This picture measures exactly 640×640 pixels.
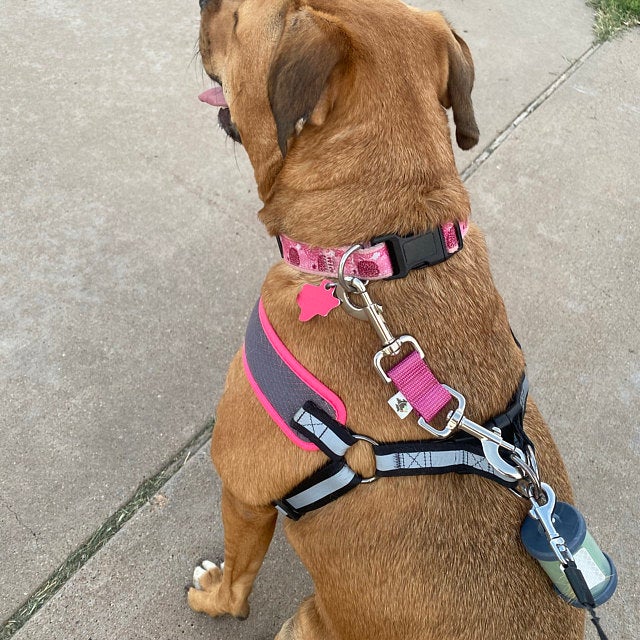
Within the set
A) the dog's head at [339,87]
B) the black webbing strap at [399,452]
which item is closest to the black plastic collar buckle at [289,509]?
the black webbing strap at [399,452]

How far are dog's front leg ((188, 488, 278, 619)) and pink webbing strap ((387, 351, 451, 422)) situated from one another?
2.08 feet

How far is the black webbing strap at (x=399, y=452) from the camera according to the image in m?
1.47

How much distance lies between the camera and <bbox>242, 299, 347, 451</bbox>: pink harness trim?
1.50m

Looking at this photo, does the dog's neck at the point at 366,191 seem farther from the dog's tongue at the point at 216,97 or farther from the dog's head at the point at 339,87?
the dog's tongue at the point at 216,97

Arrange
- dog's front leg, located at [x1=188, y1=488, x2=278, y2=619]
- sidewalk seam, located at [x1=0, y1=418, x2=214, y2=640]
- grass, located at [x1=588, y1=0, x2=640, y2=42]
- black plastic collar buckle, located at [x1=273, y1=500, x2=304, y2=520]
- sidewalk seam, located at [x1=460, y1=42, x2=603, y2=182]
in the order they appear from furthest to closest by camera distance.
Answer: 1. grass, located at [x1=588, y1=0, x2=640, y2=42]
2. sidewalk seam, located at [x1=460, y1=42, x2=603, y2=182]
3. sidewalk seam, located at [x1=0, y1=418, x2=214, y2=640]
4. dog's front leg, located at [x1=188, y1=488, x2=278, y2=619]
5. black plastic collar buckle, located at [x1=273, y1=500, x2=304, y2=520]

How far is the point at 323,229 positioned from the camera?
5.09ft

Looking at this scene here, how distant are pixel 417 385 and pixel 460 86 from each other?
0.96m

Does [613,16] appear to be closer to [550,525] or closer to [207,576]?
[550,525]

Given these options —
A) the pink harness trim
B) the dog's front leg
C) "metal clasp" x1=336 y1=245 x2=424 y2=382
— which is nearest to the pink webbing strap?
"metal clasp" x1=336 y1=245 x2=424 y2=382

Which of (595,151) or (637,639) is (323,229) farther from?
(595,151)

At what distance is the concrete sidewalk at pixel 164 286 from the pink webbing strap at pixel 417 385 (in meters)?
1.33

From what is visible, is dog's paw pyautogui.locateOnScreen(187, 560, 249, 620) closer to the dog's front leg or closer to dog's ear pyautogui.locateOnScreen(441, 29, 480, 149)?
the dog's front leg

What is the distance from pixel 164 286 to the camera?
119 inches

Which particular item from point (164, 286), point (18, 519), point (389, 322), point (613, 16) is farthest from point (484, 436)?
point (613, 16)
